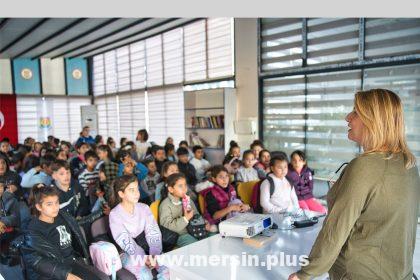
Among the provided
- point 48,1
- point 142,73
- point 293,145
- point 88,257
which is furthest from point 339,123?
point 142,73

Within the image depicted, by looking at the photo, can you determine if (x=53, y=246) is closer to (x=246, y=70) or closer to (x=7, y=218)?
(x=7, y=218)

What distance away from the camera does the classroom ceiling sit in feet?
23.2

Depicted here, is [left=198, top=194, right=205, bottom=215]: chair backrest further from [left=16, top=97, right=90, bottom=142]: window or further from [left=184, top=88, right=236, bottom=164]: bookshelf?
[left=16, top=97, right=90, bottom=142]: window

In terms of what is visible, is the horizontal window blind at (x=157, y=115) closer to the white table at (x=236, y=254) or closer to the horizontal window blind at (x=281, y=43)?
the horizontal window blind at (x=281, y=43)

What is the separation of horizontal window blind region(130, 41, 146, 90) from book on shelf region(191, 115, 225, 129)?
10.7ft

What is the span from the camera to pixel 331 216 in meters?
1.25

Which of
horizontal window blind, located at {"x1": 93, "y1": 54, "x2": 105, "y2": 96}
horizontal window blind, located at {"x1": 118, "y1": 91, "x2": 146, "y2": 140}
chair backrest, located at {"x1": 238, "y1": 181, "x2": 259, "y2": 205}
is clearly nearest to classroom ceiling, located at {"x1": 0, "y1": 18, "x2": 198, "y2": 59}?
horizontal window blind, located at {"x1": 93, "y1": 54, "x2": 105, "y2": 96}

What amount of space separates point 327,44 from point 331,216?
16.8 ft

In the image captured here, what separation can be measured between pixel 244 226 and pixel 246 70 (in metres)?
5.40

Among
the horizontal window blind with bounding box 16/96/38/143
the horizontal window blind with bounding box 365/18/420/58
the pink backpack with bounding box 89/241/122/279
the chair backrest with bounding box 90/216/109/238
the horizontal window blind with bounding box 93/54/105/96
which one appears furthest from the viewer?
the horizontal window blind with bounding box 93/54/105/96

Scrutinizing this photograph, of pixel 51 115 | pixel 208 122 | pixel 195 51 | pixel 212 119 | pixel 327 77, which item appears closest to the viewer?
pixel 327 77

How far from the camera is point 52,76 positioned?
11.6 meters

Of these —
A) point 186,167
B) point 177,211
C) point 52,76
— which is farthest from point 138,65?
point 177,211

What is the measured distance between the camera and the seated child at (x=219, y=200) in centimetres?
310
